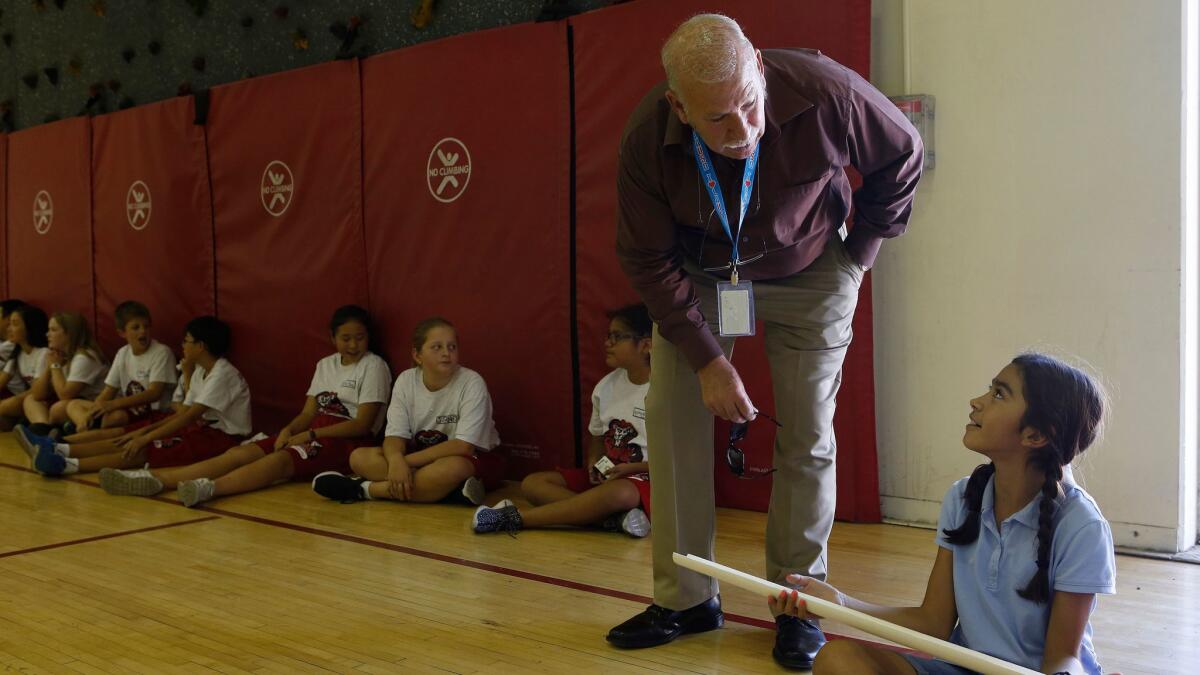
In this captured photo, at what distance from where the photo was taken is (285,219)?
5.50 meters

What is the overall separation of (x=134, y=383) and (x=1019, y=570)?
17.2 feet

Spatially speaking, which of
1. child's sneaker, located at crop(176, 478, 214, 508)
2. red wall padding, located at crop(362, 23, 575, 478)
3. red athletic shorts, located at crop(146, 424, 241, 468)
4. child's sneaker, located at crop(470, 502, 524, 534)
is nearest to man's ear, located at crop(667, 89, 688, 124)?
child's sneaker, located at crop(470, 502, 524, 534)

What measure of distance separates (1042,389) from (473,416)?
2.85 meters

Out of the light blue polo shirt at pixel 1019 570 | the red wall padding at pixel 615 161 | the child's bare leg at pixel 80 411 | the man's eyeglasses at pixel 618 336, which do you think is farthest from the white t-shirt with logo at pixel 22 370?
the light blue polo shirt at pixel 1019 570

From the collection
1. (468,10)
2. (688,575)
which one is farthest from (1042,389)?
(468,10)

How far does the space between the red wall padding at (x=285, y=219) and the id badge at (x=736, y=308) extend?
320 centimetres

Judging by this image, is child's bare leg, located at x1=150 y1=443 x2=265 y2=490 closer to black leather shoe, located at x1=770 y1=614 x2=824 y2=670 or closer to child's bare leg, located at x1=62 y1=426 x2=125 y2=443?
child's bare leg, located at x1=62 y1=426 x2=125 y2=443

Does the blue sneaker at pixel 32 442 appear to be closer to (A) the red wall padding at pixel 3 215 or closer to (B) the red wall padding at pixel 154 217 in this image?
(B) the red wall padding at pixel 154 217

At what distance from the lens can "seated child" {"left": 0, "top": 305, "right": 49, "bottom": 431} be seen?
673cm

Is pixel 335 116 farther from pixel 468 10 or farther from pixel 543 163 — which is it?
pixel 543 163

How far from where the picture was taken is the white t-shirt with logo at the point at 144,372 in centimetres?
573

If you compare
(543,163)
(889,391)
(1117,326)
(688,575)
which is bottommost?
(688,575)

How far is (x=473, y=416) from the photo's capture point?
4242 mm

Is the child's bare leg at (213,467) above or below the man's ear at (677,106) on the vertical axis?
below
